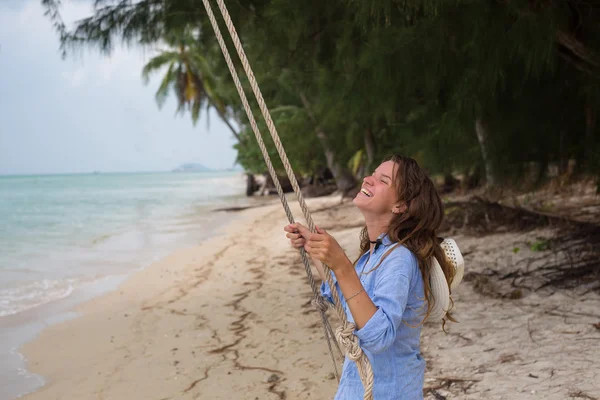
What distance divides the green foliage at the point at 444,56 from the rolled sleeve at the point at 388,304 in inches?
66.1

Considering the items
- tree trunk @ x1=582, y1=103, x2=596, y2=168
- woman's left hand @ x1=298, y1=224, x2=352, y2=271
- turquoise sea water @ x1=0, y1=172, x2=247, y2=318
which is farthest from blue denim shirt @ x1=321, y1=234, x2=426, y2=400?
turquoise sea water @ x1=0, y1=172, x2=247, y2=318

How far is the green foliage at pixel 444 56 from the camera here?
10.6ft

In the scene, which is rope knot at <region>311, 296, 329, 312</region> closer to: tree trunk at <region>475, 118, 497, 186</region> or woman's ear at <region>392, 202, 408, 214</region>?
woman's ear at <region>392, 202, 408, 214</region>

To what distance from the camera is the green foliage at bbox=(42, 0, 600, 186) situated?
3229mm

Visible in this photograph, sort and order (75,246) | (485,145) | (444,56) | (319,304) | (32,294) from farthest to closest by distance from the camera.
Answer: (75,246) → (32,294) → (485,145) → (444,56) → (319,304)

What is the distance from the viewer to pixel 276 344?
3.94m

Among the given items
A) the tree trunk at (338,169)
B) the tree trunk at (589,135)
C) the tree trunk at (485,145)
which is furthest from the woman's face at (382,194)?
the tree trunk at (338,169)

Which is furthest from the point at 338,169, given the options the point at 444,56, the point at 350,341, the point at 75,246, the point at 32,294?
the point at 350,341

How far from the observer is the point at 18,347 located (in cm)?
473

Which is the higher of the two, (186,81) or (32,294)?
(186,81)

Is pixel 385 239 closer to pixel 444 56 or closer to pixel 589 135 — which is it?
pixel 444 56

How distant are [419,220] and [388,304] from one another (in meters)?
0.28

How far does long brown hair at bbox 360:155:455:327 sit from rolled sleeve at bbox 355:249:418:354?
57 mm

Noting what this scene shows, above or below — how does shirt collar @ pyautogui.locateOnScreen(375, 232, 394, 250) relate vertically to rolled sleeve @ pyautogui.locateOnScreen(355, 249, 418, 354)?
above
